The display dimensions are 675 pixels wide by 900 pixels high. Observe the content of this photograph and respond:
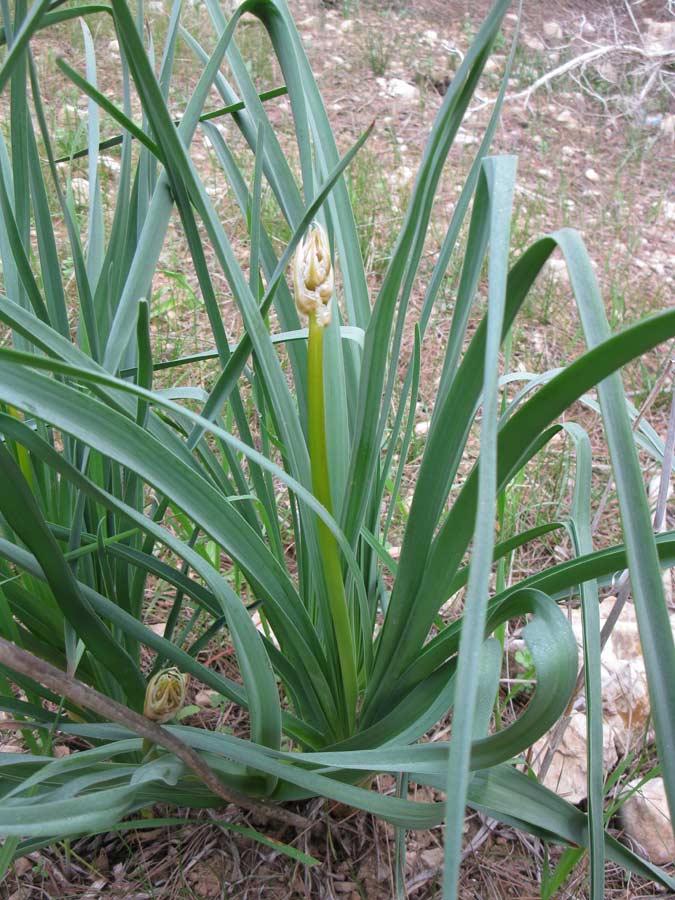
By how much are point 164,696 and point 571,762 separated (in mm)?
606

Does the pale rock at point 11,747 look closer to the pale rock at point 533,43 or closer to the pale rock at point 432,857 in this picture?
the pale rock at point 432,857

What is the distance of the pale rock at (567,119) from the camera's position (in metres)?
2.61

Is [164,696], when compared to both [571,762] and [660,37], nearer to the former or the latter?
[571,762]

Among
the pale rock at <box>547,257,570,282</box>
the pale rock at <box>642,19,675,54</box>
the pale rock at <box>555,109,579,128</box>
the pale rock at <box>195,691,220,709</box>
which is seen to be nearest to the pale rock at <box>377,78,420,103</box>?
the pale rock at <box>555,109,579,128</box>

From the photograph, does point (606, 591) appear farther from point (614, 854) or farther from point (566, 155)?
point (566, 155)

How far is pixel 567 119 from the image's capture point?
8.63 feet

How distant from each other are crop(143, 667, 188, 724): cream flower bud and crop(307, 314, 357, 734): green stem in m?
0.15

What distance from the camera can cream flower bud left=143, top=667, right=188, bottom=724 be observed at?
0.57 m

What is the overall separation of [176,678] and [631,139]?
8.36 feet

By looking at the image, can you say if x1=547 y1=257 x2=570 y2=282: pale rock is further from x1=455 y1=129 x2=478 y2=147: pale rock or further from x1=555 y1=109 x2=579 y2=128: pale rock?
x1=555 y1=109 x2=579 y2=128: pale rock

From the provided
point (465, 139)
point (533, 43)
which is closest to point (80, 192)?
point (465, 139)

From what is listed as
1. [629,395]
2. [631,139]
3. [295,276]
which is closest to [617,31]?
[631,139]

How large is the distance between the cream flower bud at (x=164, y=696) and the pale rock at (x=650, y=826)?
2.01 ft

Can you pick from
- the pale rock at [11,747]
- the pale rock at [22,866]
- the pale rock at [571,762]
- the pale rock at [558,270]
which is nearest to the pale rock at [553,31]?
the pale rock at [558,270]
